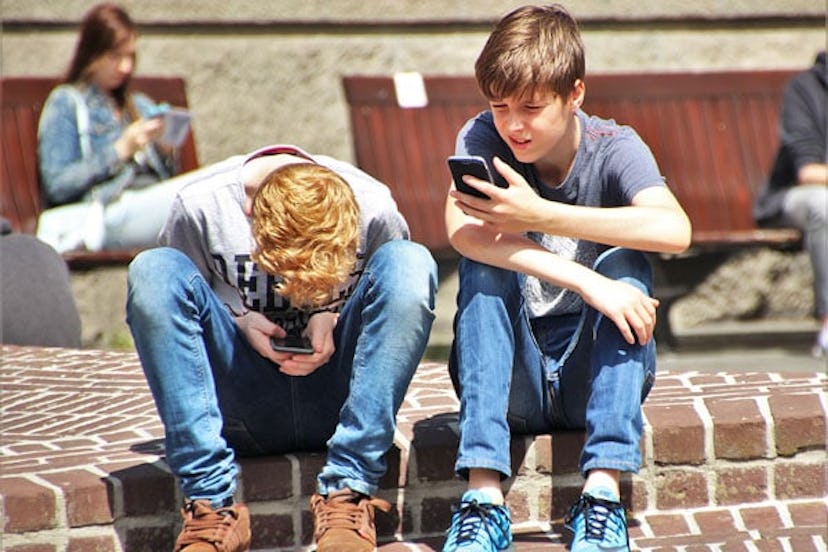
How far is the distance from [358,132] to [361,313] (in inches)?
140

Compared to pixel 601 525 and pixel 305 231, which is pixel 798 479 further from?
pixel 305 231

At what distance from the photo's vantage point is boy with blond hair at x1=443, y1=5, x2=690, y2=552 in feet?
10.6

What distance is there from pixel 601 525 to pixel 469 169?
2.76 feet

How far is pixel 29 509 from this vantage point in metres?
3.31

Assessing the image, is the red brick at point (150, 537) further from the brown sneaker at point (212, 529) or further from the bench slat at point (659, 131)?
the bench slat at point (659, 131)

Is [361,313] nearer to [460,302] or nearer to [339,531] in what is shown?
[460,302]

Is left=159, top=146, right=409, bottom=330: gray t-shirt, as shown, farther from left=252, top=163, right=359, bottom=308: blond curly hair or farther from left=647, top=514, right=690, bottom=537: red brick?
left=647, top=514, right=690, bottom=537: red brick

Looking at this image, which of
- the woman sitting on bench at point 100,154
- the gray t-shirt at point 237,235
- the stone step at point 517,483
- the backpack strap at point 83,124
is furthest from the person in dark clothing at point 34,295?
the gray t-shirt at point 237,235

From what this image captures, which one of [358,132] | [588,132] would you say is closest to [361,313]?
[588,132]

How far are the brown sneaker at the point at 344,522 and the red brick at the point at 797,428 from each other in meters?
1.10

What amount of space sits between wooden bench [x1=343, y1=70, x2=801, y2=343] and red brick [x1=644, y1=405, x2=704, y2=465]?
9.70 ft

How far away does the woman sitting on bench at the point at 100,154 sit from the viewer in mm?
6094

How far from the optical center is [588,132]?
138 inches

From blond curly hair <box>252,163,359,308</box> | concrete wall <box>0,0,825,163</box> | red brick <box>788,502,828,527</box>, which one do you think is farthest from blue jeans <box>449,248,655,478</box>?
concrete wall <box>0,0,825,163</box>
